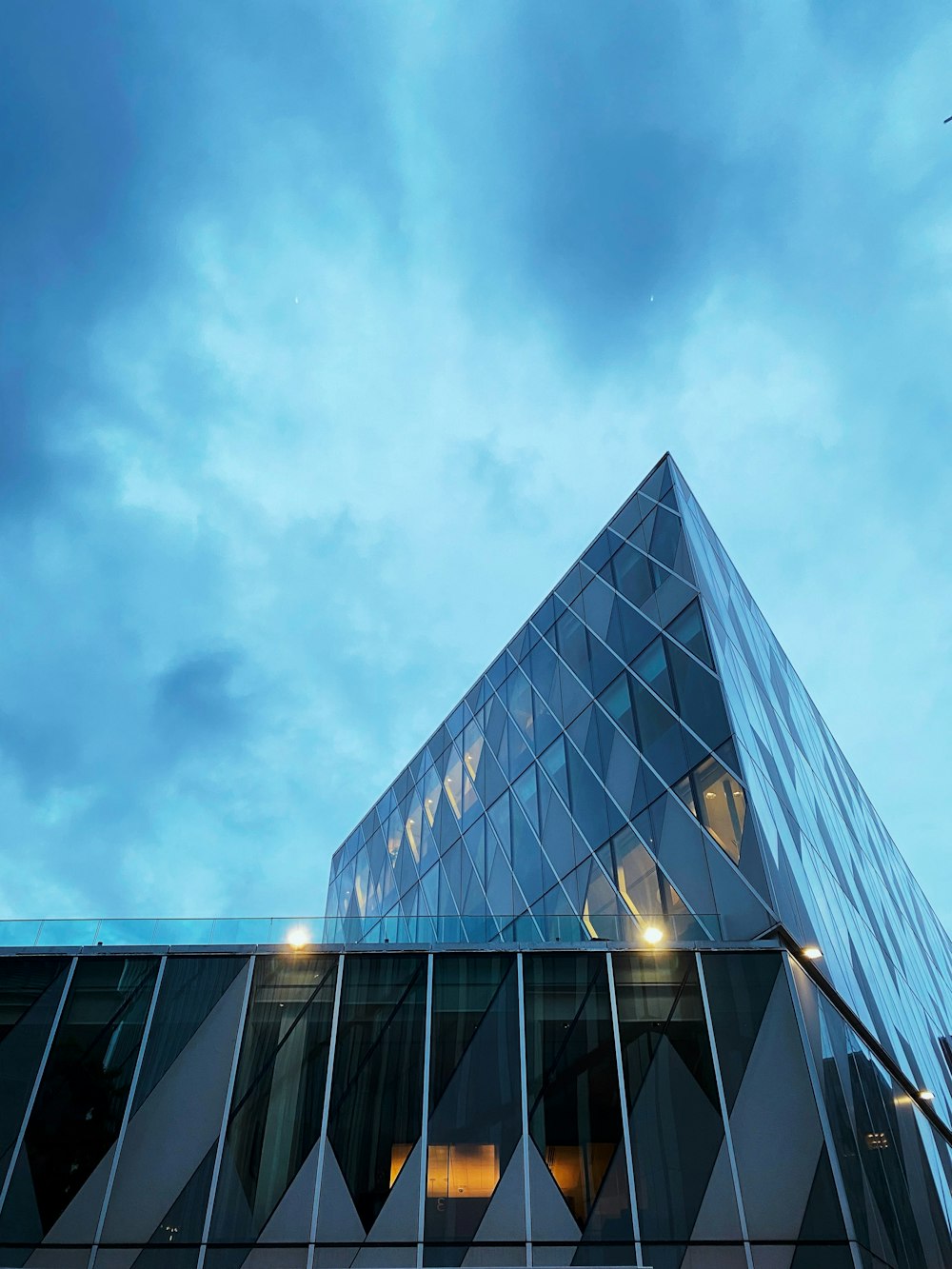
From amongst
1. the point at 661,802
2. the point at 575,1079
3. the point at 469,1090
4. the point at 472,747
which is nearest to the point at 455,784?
the point at 472,747

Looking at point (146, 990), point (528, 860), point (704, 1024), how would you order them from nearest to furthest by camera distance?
point (704, 1024) < point (146, 990) < point (528, 860)

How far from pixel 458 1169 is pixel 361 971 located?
4.24 metres

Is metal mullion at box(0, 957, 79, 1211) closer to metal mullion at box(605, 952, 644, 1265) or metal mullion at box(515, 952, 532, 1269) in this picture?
metal mullion at box(515, 952, 532, 1269)

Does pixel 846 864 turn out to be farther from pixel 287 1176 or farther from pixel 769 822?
pixel 287 1176

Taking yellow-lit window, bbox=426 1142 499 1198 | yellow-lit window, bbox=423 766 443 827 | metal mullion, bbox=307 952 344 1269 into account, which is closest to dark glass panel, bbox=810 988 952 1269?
yellow-lit window, bbox=426 1142 499 1198

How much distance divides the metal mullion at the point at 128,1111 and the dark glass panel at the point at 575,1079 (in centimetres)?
770

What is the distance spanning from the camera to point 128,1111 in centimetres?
1678

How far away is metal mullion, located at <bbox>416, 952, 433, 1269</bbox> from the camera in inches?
614

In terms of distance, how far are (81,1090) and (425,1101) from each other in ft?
21.9

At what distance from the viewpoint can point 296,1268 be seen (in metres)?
15.3

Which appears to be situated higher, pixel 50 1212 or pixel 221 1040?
pixel 221 1040

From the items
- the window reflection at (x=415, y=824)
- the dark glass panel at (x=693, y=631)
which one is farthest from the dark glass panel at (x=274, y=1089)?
the window reflection at (x=415, y=824)

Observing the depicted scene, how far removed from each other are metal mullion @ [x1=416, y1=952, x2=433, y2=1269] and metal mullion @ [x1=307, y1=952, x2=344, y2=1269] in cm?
182

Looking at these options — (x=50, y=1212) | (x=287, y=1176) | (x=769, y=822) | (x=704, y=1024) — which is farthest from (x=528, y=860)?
(x=50, y=1212)
